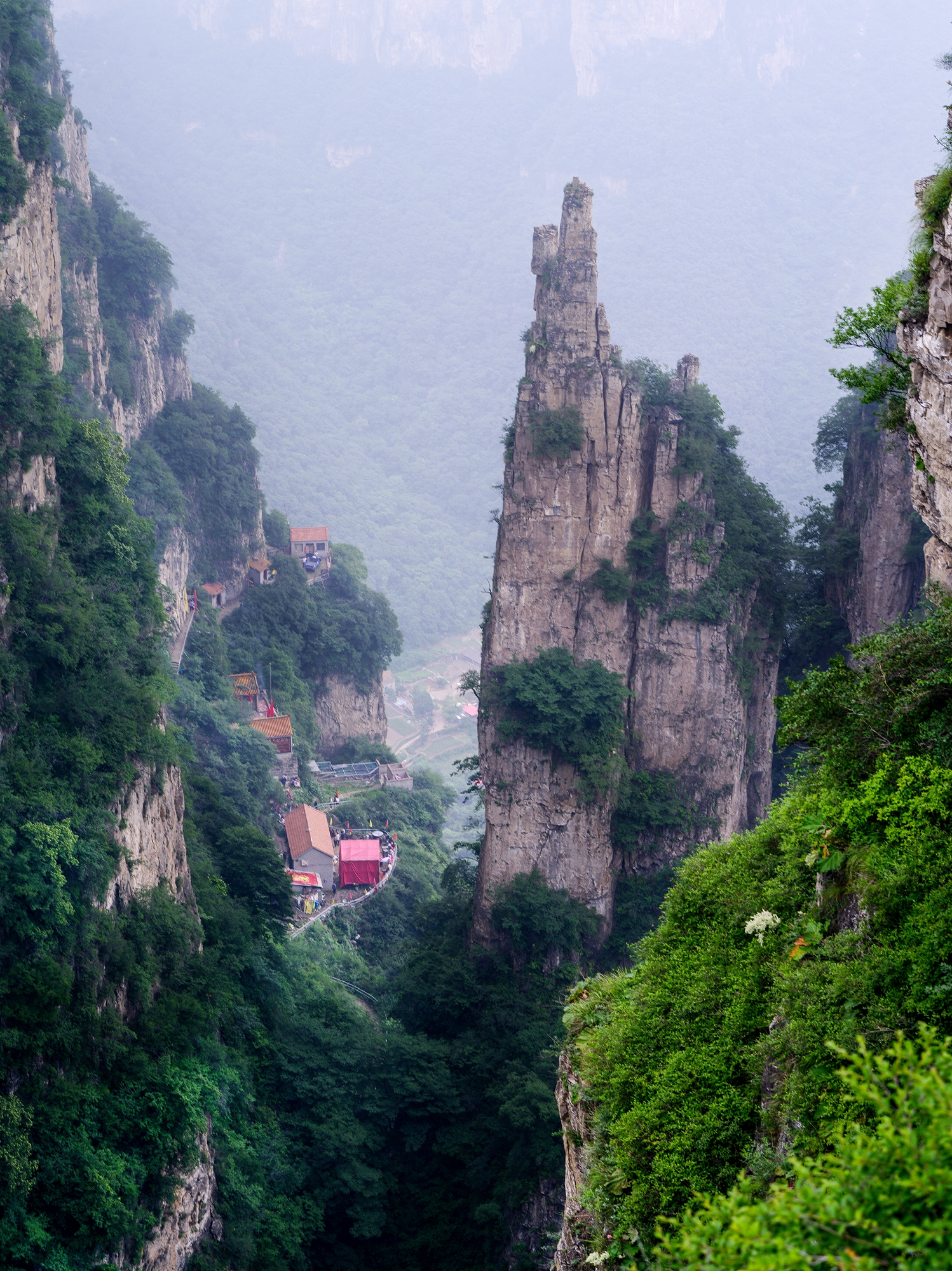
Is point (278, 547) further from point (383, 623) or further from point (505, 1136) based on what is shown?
point (505, 1136)

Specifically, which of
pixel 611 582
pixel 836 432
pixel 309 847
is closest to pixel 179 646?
pixel 309 847

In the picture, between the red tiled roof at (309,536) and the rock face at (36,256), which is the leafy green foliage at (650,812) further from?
the red tiled roof at (309,536)

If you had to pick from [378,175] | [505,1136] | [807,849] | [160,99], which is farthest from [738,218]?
[807,849]

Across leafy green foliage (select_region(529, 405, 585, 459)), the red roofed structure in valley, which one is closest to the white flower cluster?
leafy green foliage (select_region(529, 405, 585, 459))

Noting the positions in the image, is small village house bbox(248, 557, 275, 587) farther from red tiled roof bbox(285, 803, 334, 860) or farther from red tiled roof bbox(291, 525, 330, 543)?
red tiled roof bbox(285, 803, 334, 860)

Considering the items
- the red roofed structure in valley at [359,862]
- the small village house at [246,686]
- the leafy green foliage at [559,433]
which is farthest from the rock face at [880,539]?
the small village house at [246,686]
